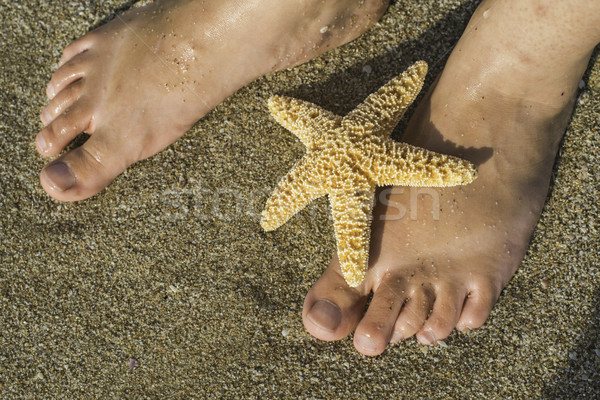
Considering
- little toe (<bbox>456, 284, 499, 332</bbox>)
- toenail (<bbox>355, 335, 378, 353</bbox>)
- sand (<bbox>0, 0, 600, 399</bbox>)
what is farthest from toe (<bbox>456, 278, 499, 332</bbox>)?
toenail (<bbox>355, 335, 378, 353</bbox>)

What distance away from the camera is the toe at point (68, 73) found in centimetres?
281

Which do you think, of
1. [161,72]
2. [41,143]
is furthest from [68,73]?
[161,72]

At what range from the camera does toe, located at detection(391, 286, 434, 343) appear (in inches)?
97.4

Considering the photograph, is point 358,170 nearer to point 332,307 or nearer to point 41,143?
point 332,307

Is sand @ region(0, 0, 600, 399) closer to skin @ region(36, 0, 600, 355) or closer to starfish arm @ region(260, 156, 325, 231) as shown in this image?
skin @ region(36, 0, 600, 355)

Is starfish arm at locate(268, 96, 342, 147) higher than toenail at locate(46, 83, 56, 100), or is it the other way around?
toenail at locate(46, 83, 56, 100)

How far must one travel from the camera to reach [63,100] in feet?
9.16

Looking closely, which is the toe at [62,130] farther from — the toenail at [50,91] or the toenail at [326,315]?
the toenail at [326,315]

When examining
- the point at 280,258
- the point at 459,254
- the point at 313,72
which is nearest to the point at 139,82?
the point at 313,72

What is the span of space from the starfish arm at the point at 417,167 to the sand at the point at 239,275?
0.56 meters

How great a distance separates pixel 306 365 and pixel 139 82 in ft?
5.96

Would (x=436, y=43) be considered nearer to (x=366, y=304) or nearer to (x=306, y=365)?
(x=366, y=304)

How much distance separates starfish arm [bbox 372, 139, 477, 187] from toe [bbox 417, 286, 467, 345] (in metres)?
0.59

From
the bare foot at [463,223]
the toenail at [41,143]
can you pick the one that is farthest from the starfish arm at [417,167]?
the toenail at [41,143]
